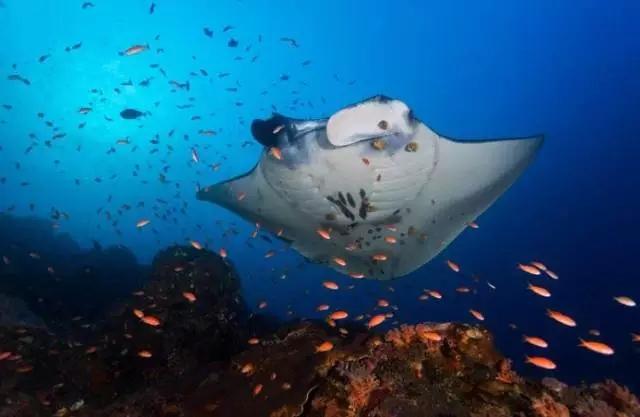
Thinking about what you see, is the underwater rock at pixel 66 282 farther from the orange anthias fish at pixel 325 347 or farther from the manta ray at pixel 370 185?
the orange anthias fish at pixel 325 347

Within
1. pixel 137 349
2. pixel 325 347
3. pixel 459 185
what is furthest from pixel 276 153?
pixel 137 349

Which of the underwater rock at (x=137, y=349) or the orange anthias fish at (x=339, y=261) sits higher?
the orange anthias fish at (x=339, y=261)

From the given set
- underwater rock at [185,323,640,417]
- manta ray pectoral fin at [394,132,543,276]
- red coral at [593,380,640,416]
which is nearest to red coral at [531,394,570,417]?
underwater rock at [185,323,640,417]

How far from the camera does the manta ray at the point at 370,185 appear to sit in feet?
14.6

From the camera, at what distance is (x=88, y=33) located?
25.5 metres

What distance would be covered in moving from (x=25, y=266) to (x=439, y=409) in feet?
48.8

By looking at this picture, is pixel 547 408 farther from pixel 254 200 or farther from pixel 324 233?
pixel 254 200

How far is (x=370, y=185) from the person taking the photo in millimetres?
4980

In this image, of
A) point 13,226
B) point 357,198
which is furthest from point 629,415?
point 13,226

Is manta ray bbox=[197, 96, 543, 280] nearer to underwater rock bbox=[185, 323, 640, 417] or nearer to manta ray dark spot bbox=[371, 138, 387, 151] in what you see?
manta ray dark spot bbox=[371, 138, 387, 151]

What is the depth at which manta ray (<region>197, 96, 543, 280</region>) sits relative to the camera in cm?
446

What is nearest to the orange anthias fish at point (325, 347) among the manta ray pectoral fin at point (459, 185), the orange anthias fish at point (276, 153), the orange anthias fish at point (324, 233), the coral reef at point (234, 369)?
the coral reef at point (234, 369)

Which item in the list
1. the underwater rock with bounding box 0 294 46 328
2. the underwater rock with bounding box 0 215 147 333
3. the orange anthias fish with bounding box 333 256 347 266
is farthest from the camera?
the underwater rock with bounding box 0 215 147 333

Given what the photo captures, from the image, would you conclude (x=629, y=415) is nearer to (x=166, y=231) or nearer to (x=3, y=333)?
(x=3, y=333)
